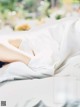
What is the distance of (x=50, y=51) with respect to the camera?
105 cm

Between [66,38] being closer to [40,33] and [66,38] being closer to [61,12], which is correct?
[40,33]

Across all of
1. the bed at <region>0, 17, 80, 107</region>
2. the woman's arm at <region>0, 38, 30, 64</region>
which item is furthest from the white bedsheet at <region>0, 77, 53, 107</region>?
the woman's arm at <region>0, 38, 30, 64</region>

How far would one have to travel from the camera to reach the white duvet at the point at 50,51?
89cm

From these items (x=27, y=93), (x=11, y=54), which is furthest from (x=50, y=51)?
(x=27, y=93)

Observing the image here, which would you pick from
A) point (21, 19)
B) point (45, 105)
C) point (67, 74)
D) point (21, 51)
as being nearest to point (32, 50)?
point (21, 51)

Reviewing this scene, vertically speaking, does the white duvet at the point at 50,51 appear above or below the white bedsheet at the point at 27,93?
below

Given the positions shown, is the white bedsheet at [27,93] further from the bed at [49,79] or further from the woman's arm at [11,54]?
the woman's arm at [11,54]

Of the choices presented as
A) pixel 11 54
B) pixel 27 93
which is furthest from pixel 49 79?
pixel 11 54

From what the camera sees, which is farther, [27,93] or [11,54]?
[11,54]

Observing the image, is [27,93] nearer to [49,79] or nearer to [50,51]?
[49,79]

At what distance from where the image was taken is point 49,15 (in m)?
2.06

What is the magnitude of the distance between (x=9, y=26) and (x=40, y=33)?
91 centimetres

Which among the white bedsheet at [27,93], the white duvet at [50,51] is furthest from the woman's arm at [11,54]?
the white bedsheet at [27,93]

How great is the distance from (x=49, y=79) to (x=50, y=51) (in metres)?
0.22
